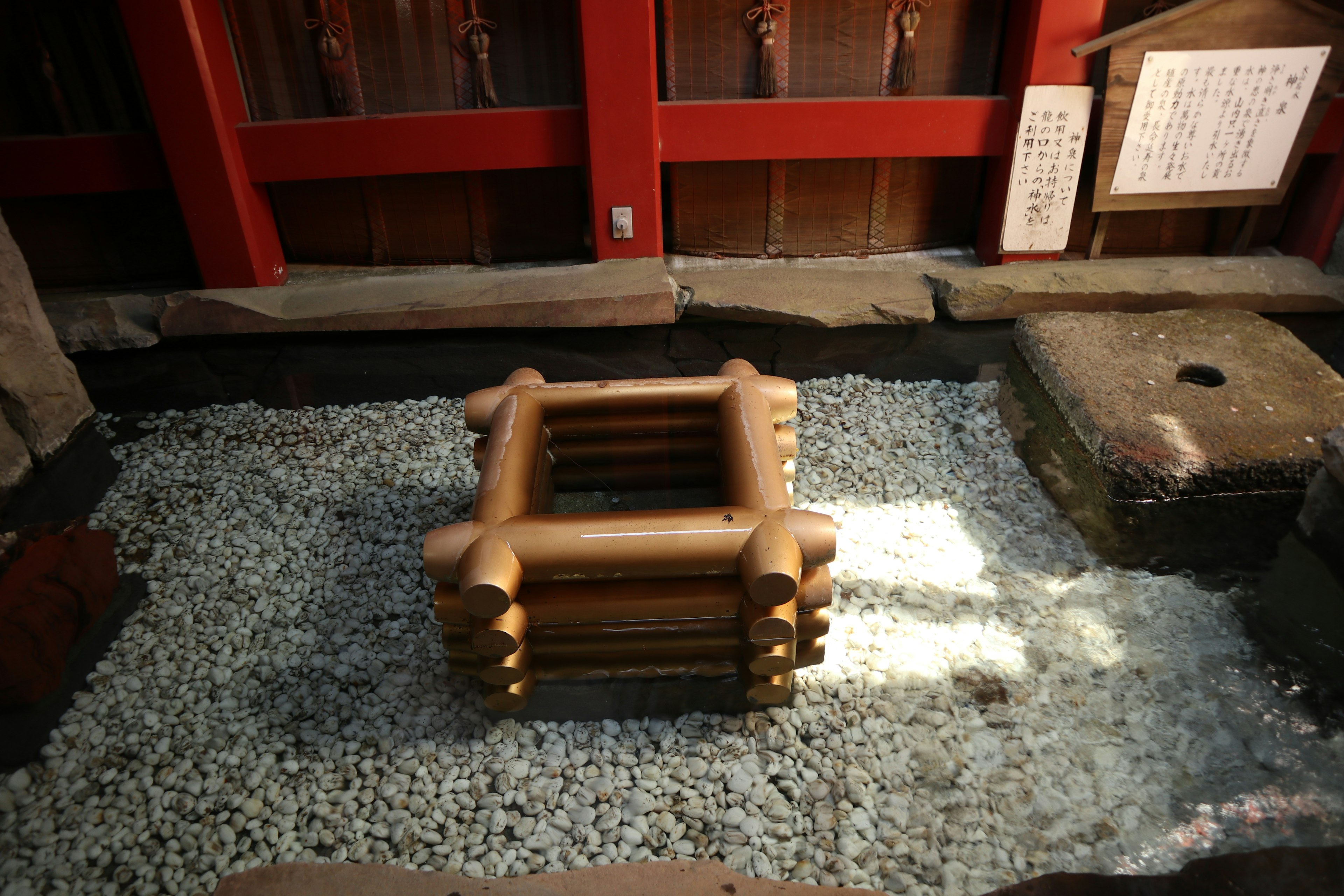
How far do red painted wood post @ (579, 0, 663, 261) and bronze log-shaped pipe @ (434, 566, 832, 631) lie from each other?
81.4 inches

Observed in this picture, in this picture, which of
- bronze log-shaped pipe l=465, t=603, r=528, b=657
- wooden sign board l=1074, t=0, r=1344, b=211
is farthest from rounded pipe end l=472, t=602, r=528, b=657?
wooden sign board l=1074, t=0, r=1344, b=211

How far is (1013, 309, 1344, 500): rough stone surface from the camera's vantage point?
2547 mm

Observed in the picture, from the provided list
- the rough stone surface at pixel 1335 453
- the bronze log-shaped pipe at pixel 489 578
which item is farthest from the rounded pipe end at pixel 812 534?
the rough stone surface at pixel 1335 453

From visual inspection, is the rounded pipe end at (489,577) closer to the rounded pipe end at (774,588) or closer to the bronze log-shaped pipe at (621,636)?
the bronze log-shaped pipe at (621,636)

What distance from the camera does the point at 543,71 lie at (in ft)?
11.4

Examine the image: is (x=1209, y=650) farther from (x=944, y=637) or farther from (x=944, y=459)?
(x=944, y=459)

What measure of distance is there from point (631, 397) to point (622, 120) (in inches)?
59.5

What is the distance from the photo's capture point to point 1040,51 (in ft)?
10.6

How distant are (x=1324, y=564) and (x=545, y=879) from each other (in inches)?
104

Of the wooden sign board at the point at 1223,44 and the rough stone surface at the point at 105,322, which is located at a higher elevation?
the wooden sign board at the point at 1223,44

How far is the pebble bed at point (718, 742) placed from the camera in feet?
6.07

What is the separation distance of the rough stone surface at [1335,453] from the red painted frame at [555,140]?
174 centimetres

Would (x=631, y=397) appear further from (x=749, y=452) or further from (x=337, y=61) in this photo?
(x=337, y=61)

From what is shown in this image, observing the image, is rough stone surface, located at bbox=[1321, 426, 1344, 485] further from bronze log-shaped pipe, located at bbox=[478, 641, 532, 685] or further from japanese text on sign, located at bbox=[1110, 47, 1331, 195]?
bronze log-shaped pipe, located at bbox=[478, 641, 532, 685]
